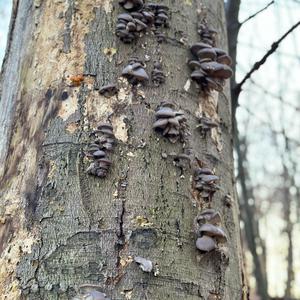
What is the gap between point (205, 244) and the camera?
3.92 ft

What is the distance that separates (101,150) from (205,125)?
31 centimetres

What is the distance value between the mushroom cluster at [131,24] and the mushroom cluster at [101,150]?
0.91 feet

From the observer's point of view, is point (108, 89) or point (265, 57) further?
point (265, 57)

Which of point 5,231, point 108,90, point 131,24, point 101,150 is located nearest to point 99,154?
point 101,150

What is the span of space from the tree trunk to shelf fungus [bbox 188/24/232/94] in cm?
4

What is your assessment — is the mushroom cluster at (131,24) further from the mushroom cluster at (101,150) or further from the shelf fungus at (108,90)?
the mushroom cluster at (101,150)

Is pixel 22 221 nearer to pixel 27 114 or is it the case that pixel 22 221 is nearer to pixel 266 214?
pixel 27 114

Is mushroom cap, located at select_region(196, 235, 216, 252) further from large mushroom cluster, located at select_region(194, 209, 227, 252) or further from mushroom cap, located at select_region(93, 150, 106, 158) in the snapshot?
mushroom cap, located at select_region(93, 150, 106, 158)

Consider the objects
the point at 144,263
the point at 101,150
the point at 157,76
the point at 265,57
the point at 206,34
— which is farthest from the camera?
the point at 265,57

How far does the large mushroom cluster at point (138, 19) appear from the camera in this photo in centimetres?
137

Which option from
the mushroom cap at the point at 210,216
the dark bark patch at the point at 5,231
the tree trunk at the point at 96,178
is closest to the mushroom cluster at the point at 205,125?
the tree trunk at the point at 96,178

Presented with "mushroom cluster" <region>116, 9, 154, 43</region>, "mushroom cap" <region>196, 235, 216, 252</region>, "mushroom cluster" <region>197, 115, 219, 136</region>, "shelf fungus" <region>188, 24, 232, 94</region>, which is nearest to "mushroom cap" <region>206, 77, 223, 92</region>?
"shelf fungus" <region>188, 24, 232, 94</region>

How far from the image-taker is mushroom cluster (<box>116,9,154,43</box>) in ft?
4.49

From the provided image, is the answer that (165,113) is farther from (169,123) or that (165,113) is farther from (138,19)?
(138,19)
